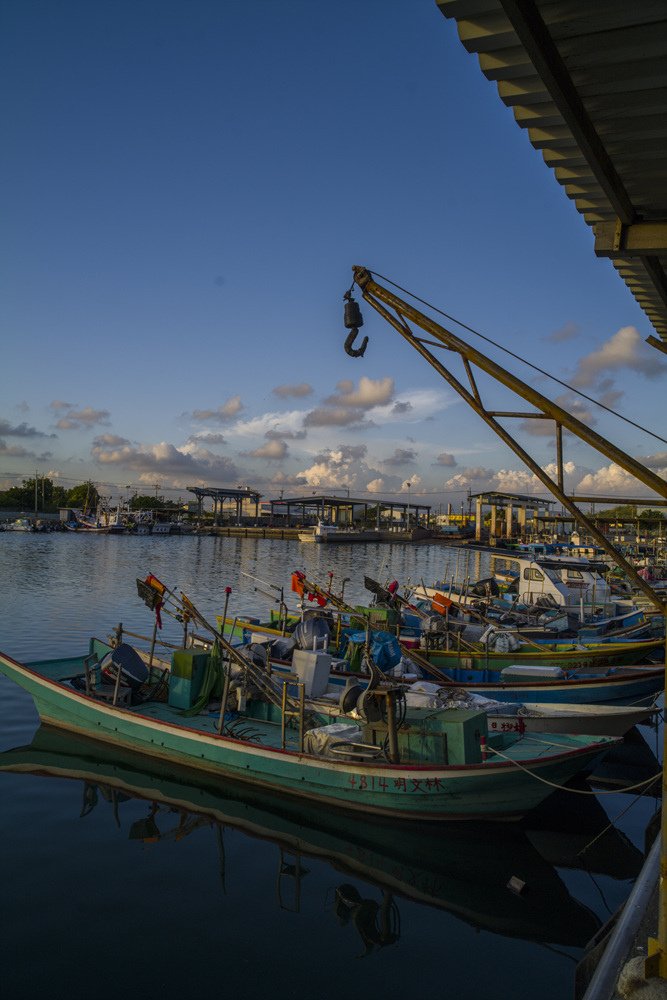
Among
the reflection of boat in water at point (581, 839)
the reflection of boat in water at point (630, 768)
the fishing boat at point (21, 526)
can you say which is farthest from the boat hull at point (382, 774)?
the fishing boat at point (21, 526)

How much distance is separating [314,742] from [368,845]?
187 centimetres

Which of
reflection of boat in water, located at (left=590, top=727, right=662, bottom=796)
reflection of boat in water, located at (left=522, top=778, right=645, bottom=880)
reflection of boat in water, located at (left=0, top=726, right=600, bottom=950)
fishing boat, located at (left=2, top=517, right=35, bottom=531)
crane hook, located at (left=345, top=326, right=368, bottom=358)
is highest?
crane hook, located at (left=345, top=326, right=368, bottom=358)

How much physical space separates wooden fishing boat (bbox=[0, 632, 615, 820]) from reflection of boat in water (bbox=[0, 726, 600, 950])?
309 mm

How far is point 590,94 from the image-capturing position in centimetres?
386

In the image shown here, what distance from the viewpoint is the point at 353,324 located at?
7.82 m

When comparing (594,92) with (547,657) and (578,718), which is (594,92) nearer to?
(578,718)

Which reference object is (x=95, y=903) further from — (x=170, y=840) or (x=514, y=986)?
(x=514, y=986)

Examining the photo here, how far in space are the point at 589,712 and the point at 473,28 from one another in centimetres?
1332

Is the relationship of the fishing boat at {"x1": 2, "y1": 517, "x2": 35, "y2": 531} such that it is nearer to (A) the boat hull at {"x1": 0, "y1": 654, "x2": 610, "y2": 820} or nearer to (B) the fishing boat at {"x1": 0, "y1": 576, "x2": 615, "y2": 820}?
(B) the fishing boat at {"x1": 0, "y1": 576, "x2": 615, "y2": 820}

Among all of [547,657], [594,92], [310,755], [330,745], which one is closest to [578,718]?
[547,657]

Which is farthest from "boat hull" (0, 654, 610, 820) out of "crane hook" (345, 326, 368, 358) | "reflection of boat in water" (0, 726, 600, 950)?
"crane hook" (345, 326, 368, 358)

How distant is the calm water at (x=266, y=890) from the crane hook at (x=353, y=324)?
743cm

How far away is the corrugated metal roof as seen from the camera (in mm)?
3301

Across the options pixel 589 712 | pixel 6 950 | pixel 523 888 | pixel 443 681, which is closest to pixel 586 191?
pixel 523 888
